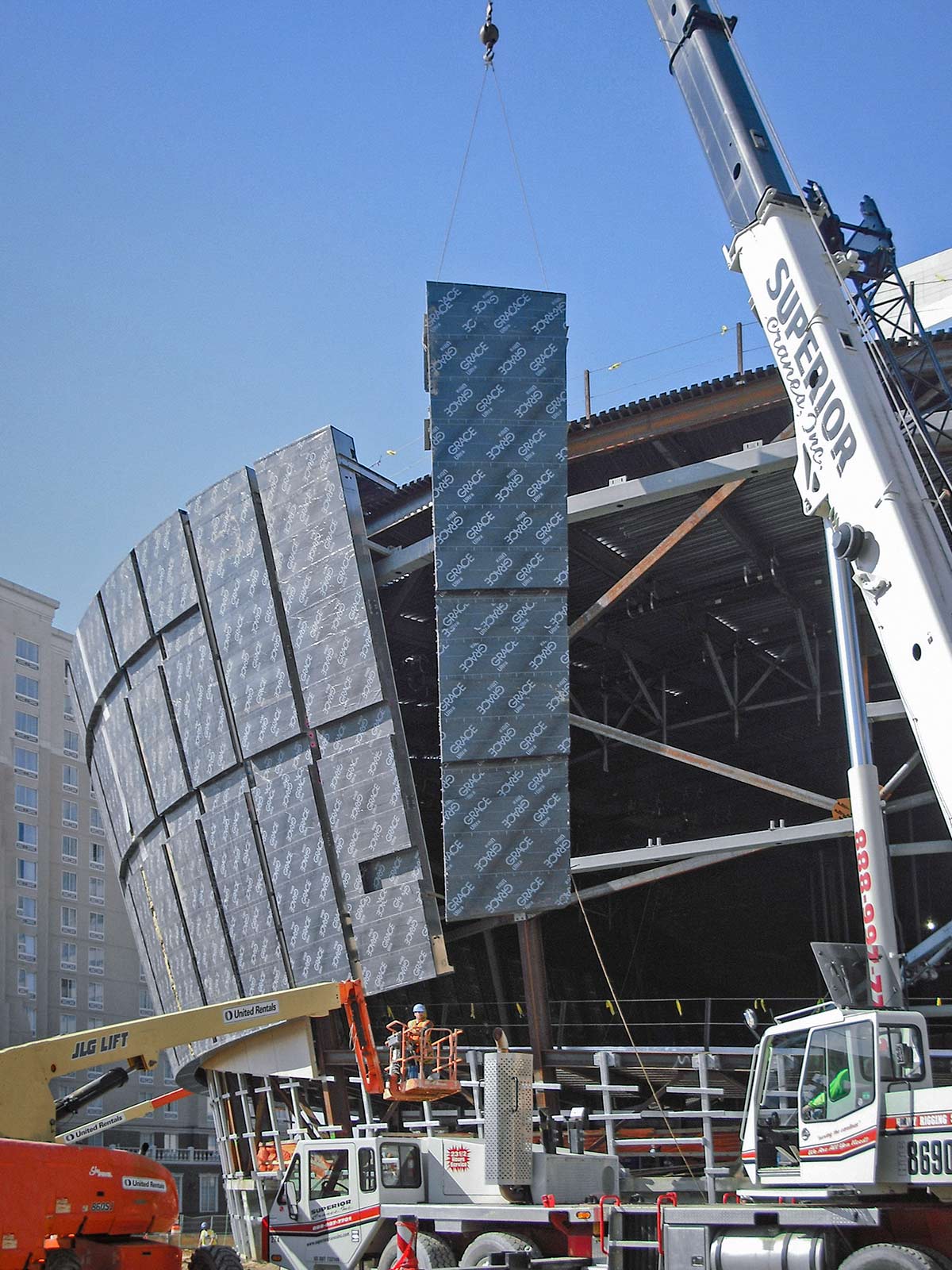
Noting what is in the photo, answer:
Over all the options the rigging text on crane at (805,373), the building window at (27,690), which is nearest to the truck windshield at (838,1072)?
the rigging text on crane at (805,373)

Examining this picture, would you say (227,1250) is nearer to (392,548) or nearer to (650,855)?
(650,855)

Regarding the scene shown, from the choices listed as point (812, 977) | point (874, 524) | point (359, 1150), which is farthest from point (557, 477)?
point (812, 977)

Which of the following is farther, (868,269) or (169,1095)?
(169,1095)

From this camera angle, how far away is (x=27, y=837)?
65.0m

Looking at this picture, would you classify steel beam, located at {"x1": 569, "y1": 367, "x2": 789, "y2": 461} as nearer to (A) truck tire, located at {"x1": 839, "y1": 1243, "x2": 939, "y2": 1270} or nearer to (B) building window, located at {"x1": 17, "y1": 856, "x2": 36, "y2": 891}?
(A) truck tire, located at {"x1": 839, "y1": 1243, "x2": 939, "y2": 1270}

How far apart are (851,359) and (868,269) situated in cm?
245

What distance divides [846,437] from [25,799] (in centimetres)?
5950

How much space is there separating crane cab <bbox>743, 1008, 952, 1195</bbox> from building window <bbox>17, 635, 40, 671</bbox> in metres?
61.0

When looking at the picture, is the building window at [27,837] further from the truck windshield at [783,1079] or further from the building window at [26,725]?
the truck windshield at [783,1079]

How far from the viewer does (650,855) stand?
68.2 ft

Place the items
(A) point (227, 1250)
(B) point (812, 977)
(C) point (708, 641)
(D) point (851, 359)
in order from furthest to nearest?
1. (B) point (812, 977)
2. (C) point (708, 641)
3. (A) point (227, 1250)
4. (D) point (851, 359)

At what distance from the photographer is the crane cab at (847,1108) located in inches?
413

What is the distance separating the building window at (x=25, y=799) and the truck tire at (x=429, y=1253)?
5450 cm

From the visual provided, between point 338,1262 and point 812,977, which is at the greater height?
point 812,977
